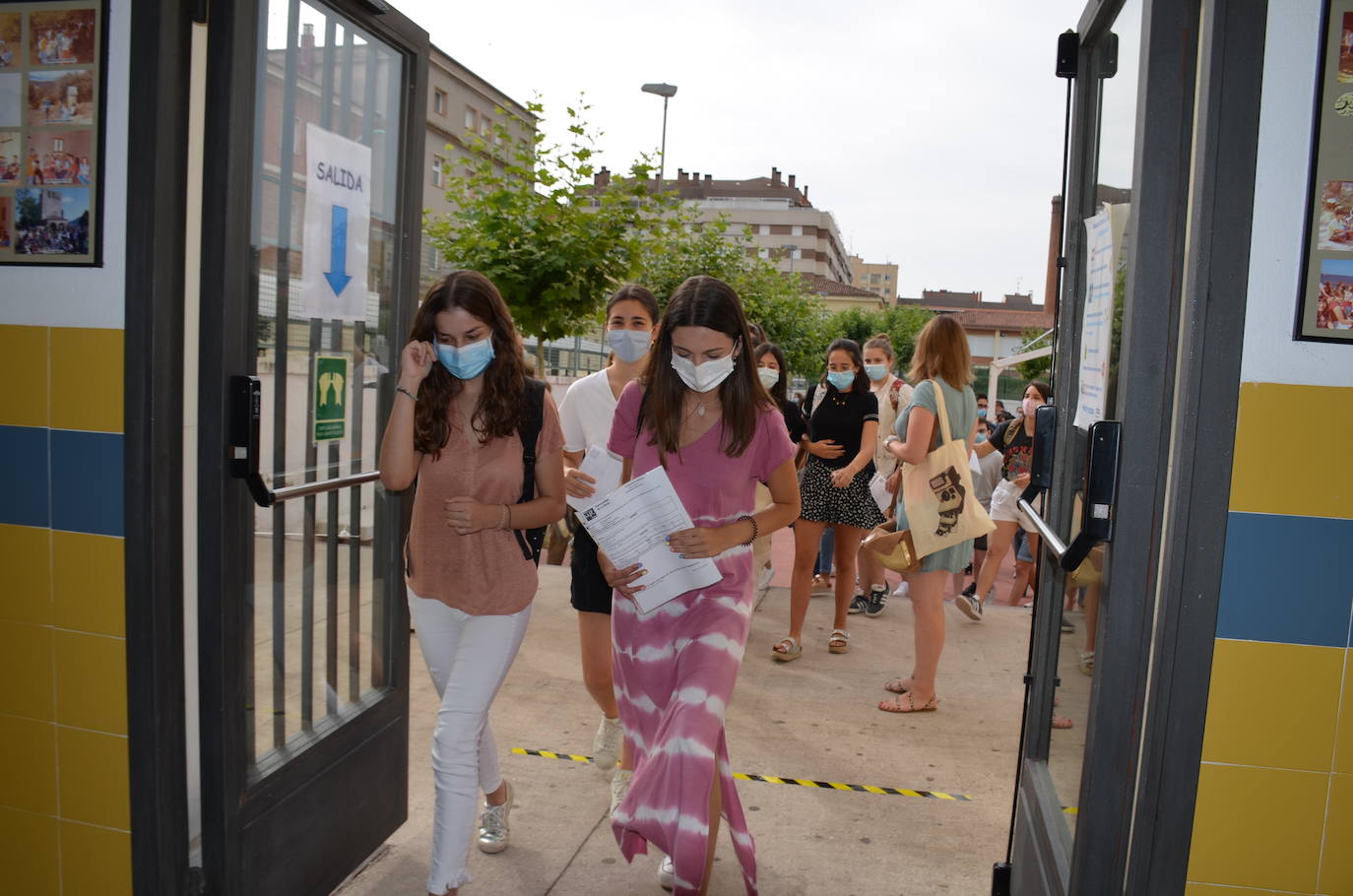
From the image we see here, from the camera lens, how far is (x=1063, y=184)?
3.21 m

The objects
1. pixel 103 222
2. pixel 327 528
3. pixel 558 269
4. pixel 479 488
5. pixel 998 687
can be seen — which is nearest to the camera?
pixel 103 222

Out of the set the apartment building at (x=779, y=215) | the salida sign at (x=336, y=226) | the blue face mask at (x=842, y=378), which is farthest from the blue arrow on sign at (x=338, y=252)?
the apartment building at (x=779, y=215)

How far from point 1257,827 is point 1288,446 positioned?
31.4 inches

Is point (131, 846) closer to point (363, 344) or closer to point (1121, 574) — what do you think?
point (363, 344)

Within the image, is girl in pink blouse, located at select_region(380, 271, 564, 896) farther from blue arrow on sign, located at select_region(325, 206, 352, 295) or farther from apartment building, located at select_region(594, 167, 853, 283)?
apartment building, located at select_region(594, 167, 853, 283)

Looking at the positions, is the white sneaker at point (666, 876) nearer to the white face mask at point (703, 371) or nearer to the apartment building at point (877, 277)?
the white face mask at point (703, 371)

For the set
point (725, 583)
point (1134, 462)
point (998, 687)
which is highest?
point (1134, 462)

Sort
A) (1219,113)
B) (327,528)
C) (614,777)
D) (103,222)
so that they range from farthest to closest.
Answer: (614,777), (327,528), (103,222), (1219,113)

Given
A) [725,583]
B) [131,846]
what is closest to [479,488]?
[725,583]

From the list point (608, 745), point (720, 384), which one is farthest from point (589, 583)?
point (720, 384)

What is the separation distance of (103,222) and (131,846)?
5.09 feet

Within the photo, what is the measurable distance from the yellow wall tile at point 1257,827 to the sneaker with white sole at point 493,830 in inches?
89.6

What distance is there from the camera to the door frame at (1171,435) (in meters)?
1.99

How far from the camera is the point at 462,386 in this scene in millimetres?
3146
